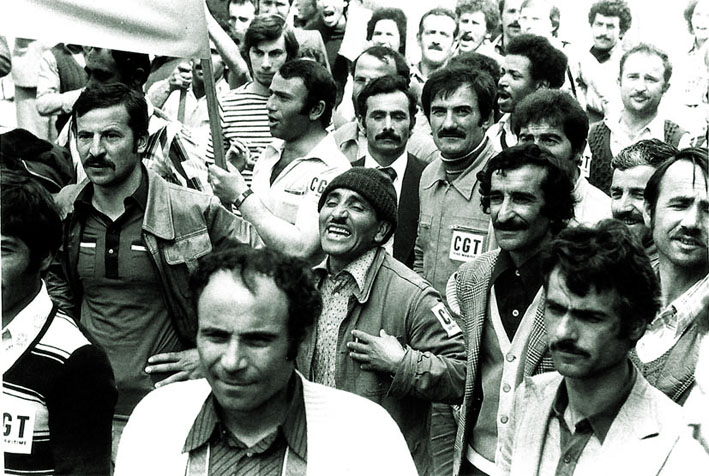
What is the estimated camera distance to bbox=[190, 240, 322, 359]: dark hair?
319 cm

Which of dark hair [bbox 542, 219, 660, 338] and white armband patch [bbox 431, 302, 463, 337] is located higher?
dark hair [bbox 542, 219, 660, 338]

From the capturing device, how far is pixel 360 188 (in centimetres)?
478

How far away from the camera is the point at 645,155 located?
5297 mm

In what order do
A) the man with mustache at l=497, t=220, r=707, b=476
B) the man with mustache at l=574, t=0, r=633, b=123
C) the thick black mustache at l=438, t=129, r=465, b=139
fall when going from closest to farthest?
the man with mustache at l=497, t=220, r=707, b=476, the thick black mustache at l=438, t=129, r=465, b=139, the man with mustache at l=574, t=0, r=633, b=123

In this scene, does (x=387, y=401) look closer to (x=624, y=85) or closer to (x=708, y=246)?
(x=708, y=246)

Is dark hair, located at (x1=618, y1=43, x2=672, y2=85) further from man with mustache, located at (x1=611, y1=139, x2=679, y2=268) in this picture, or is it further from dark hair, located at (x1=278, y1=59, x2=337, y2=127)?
man with mustache, located at (x1=611, y1=139, x2=679, y2=268)

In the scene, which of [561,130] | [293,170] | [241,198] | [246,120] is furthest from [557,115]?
[246,120]

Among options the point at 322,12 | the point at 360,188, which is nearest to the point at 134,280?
the point at 360,188

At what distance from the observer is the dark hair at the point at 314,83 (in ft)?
21.5

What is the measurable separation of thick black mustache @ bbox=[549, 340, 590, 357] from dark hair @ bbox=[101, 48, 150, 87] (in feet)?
10.5

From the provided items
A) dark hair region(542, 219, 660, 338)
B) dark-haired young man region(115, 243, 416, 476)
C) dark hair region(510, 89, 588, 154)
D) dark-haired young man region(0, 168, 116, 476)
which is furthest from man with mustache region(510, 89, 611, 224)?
dark-haired young man region(115, 243, 416, 476)

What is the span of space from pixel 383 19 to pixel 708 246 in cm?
592

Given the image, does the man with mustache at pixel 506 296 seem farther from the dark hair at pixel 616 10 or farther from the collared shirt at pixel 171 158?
the dark hair at pixel 616 10

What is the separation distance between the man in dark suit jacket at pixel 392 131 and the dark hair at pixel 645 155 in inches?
44.5
